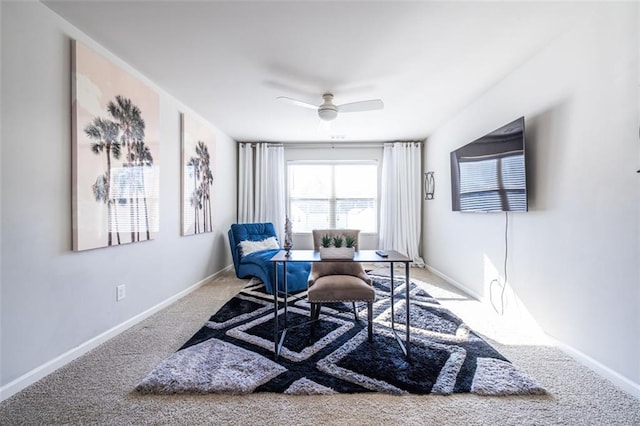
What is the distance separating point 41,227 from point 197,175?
202 centimetres

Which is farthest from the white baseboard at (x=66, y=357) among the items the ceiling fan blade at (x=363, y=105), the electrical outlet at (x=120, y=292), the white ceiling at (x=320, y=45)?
the ceiling fan blade at (x=363, y=105)

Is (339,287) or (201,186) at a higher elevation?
(201,186)

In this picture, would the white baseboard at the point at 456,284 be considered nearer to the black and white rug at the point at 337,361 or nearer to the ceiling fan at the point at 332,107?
the black and white rug at the point at 337,361

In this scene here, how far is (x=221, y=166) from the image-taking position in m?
4.50

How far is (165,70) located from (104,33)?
0.55m

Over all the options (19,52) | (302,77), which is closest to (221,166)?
(302,77)

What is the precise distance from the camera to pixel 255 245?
13.1 feet

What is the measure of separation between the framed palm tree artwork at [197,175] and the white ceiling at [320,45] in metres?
0.43

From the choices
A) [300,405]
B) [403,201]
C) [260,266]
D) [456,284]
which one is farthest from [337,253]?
[403,201]

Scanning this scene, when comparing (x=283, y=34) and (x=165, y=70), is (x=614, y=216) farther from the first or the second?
(x=165, y=70)

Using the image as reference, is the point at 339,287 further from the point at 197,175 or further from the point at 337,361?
the point at 197,175

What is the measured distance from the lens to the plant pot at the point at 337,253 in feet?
6.79

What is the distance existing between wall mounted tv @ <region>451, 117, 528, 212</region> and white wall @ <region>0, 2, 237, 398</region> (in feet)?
11.5

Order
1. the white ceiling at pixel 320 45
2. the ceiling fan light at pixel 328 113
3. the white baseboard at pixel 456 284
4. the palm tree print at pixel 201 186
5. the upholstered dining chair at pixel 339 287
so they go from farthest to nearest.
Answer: the palm tree print at pixel 201 186
the white baseboard at pixel 456 284
the ceiling fan light at pixel 328 113
the upholstered dining chair at pixel 339 287
the white ceiling at pixel 320 45
